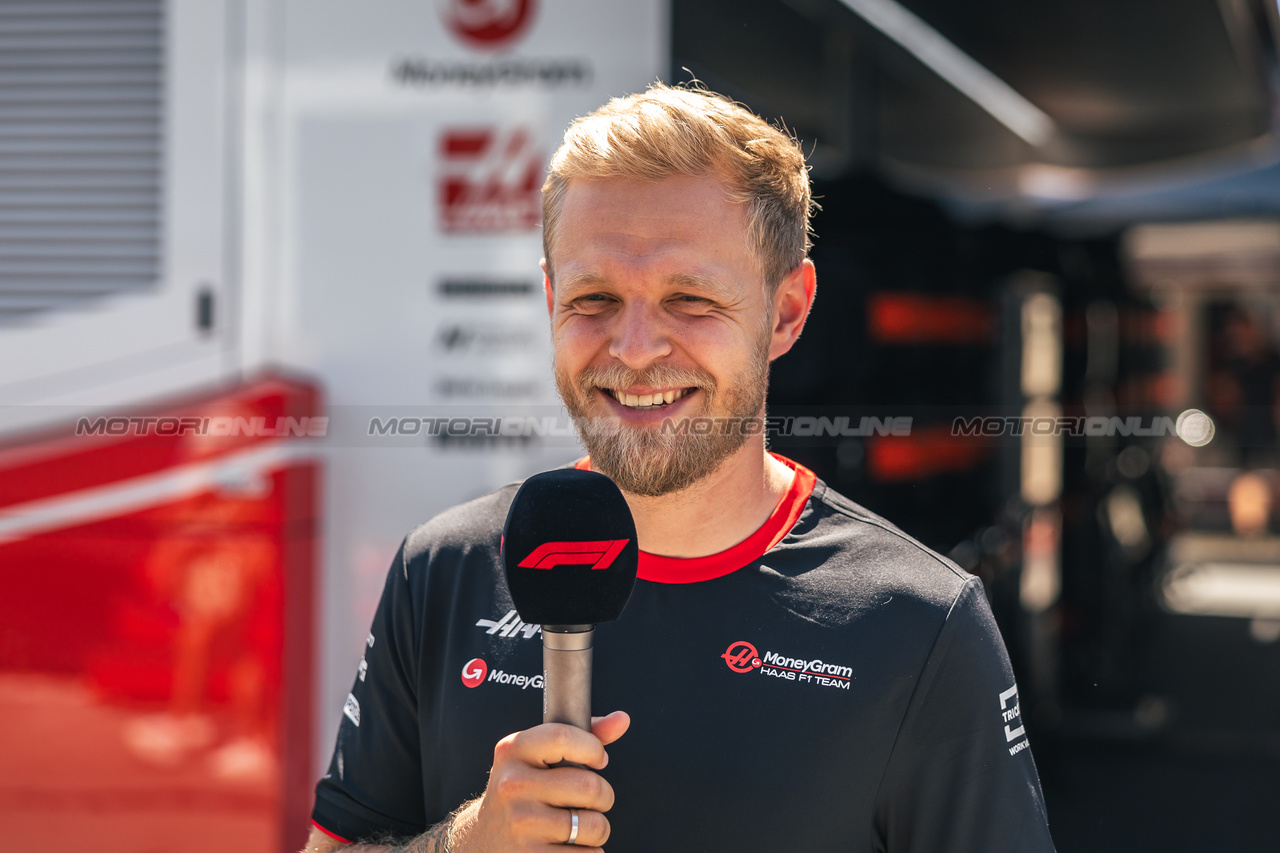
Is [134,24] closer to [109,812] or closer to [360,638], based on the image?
[360,638]

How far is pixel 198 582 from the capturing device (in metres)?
2.33

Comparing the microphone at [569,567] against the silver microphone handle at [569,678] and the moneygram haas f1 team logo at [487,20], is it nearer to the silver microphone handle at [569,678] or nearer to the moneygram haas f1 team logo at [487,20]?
the silver microphone handle at [569,678]

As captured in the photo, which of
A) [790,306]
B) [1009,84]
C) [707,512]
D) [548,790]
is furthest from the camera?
[1009,84]

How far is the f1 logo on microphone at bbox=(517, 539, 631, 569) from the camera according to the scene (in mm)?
1036

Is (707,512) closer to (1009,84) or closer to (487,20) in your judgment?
(487,20)

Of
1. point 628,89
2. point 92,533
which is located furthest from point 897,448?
point 92,533

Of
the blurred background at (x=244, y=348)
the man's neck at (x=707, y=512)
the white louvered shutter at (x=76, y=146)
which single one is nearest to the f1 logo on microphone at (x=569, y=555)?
the man's neck at (x=707, y=512)

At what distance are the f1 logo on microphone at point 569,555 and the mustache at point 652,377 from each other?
0.82ft

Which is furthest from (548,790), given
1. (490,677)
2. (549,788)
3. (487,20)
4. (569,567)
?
(487,20)

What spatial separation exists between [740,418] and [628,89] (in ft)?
3.71

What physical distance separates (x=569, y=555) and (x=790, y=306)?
1.67 ft

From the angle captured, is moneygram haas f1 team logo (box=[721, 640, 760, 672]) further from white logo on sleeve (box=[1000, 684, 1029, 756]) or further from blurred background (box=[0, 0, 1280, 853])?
blurred background (box=[0, 0, 1280, 853])

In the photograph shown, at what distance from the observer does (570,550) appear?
1.04 meters

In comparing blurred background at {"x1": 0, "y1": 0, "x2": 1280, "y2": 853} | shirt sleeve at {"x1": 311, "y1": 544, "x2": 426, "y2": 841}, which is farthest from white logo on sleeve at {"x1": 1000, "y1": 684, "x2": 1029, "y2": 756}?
blurred background at {"x1": 0, "y1": 0, "x2": 1280, "y2": 853}
